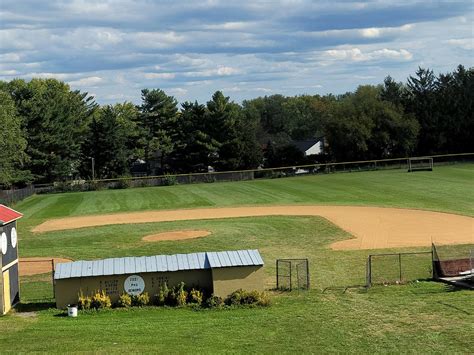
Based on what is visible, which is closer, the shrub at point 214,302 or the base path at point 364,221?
the shrub at point 214,302

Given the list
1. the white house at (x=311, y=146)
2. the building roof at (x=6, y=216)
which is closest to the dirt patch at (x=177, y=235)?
the building roof at (x=6, y=216)

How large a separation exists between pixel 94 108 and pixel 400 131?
209 feet

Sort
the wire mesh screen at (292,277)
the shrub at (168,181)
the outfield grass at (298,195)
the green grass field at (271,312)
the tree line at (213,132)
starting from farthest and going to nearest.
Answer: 1. the tree line at (213,132)
2. the shrub at (168,181)
3. the outfield grass at (298,195)
4. the wire mesh screen at (292,277)
5. the green grass field at (271,312)

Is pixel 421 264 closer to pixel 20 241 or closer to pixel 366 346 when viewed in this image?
pixel 366 346

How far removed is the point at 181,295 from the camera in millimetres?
19719

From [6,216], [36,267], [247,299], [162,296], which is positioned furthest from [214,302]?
[36,267]

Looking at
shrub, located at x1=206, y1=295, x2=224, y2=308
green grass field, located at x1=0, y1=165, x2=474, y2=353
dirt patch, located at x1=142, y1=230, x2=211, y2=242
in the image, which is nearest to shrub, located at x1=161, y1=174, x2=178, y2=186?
green grass field, located at x1=0, y1=165, x2=474, y2=353

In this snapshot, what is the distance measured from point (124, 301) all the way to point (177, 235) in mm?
17833

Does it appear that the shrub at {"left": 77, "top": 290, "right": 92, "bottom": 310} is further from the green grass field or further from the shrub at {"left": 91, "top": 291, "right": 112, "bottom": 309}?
the green grass field

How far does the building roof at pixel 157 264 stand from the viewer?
19828 mm

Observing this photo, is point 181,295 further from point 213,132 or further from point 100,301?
point 213,132

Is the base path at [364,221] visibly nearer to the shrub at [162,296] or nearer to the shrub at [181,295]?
the shrub at [181,295]

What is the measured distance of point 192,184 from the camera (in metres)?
76.5

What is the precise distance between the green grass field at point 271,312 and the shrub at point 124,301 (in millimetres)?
509
